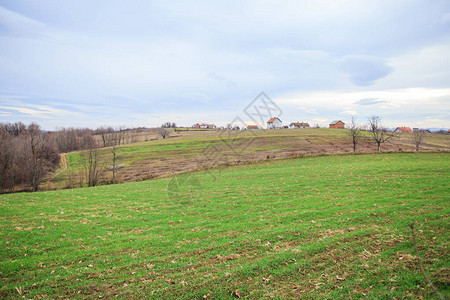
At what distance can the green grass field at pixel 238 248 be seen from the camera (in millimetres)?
6969

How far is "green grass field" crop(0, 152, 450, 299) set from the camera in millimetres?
6969

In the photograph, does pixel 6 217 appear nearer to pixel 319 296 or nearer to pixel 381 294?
pixel 319 296

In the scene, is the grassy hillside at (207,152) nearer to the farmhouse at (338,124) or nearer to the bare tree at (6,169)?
the bare tree at (6,169)

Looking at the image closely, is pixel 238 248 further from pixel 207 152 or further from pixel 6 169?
pixel 207 152

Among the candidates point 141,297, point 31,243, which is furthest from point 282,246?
point 31,243

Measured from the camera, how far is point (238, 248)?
947 cm

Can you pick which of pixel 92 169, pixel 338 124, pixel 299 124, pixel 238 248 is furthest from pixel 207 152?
pixel 338 124

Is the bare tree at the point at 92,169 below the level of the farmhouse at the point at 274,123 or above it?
below

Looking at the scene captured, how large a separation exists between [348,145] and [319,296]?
73846mm

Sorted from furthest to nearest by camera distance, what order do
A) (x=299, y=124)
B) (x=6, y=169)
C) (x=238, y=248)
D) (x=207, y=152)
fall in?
(x=299, y=124)
(x=207, y=152)
(x=6, y=169)
(x=238, y=248)

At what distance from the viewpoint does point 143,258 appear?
916 cm

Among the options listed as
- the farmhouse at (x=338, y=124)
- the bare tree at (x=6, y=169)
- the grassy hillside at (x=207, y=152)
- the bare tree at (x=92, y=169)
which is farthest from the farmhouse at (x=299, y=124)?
the bare tree at (x=6, y=169)

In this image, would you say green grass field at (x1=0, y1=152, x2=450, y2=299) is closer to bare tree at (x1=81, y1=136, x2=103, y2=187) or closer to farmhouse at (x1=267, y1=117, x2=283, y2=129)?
bare tree at (x1=81, y1=136, x2=103, y2=187)

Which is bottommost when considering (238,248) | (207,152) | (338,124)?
(238,248)
